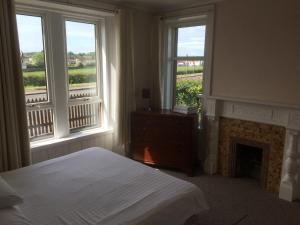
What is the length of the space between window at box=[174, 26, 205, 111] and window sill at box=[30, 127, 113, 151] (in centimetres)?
135

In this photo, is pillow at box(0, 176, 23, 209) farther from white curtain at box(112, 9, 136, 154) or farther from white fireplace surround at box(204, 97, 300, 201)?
white fireplace surround at box(204, 97, 300, 201)

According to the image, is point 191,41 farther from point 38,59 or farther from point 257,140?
point 38,59

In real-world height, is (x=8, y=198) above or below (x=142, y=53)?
below

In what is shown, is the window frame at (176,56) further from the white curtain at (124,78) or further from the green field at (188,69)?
the white curtain at (124,78)

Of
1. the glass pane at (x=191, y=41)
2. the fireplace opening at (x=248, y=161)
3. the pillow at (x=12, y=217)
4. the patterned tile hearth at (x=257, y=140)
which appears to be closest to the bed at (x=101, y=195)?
the pillow at (x=12, y=217)

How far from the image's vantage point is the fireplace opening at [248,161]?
3.44 meters

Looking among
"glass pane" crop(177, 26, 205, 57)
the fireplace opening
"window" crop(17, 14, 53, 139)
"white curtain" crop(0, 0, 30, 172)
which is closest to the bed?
"white curtain" crop(0, 0, 30, 172)

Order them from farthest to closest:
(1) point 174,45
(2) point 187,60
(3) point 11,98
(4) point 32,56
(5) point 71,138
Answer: (1) point 174,45 < (2) point 187,60 < (5) point 71,138 < (4) point 32,56 < (3) point 11,98

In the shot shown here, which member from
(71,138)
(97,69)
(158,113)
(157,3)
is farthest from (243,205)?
(157,3)

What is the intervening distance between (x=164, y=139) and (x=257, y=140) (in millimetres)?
1275

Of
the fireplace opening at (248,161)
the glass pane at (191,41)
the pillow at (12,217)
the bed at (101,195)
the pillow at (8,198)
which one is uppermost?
the glass pane at (191,41)

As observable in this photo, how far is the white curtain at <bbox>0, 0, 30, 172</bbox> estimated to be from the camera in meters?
2.45

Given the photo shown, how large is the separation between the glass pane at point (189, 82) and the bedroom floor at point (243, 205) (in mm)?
1251

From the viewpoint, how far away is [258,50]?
9.73 ft
